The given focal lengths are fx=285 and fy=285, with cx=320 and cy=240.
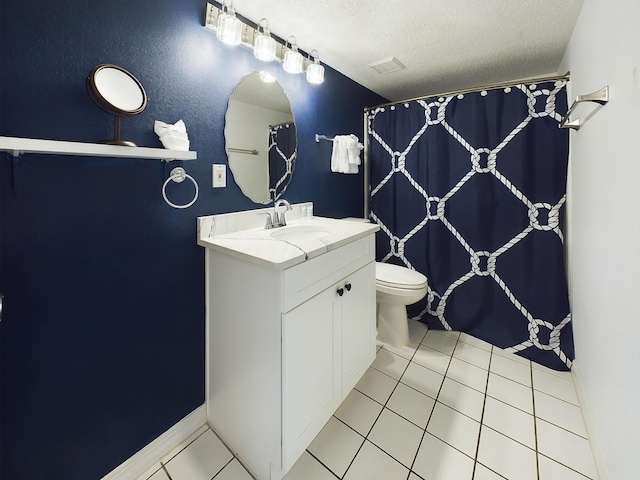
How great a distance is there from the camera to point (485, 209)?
2.01 metres

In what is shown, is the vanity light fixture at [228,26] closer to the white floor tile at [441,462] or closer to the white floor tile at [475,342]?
the white floor tile at [441,462]

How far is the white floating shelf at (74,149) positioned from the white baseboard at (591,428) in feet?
6.44

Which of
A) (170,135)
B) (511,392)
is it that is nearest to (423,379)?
(511,392)

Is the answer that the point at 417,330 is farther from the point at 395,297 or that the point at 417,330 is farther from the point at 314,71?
the point at 314,71

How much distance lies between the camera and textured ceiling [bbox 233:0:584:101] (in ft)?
4.52

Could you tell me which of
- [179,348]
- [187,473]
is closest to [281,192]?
[179,348]

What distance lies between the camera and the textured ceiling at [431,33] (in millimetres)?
1379

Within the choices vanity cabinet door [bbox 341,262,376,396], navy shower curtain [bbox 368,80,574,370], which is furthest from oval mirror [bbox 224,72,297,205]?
navy shower curtain [bbox 368,80,574,370]

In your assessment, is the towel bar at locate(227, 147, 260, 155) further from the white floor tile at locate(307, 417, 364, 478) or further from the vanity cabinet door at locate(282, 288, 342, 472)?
the white floor tile at locate(307, 417, 364, 478)

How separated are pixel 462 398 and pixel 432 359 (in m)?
0.35

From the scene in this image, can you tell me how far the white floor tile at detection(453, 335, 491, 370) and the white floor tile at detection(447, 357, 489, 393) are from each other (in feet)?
0.15

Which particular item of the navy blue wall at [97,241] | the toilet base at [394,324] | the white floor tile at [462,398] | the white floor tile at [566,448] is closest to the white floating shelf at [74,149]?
the navy blue wall at [97,241]

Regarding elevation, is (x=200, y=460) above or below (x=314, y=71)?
below

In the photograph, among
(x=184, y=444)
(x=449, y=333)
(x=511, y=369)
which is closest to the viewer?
(x=184, y=444)
